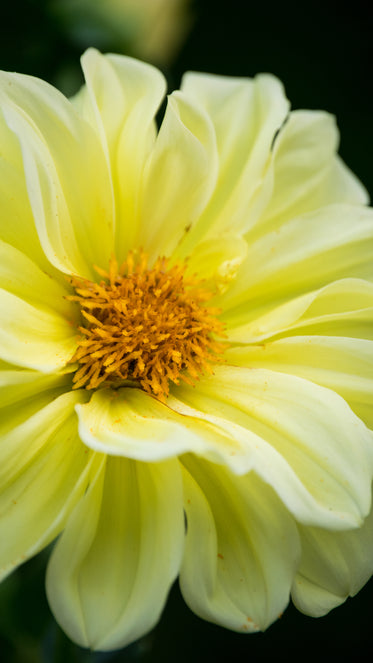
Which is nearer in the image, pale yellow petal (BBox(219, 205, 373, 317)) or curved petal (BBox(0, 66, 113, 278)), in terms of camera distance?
curved petal (BBox(0, 66, 113, 278))

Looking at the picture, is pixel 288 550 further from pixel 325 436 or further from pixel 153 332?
pixel 153 332

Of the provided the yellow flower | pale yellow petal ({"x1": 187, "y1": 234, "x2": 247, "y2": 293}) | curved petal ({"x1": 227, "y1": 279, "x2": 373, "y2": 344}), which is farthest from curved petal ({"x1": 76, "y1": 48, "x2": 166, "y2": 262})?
curved petal ({"x1": 227, "y1": 279, "x2": 373, "y2": 344})

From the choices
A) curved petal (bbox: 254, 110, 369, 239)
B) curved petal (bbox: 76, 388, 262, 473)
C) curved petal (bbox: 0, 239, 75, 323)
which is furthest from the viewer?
curved petal (bbox: 254, 110, 369, 239)

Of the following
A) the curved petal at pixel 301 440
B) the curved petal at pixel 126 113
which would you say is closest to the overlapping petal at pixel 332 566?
the curved petal at pixel 301 440

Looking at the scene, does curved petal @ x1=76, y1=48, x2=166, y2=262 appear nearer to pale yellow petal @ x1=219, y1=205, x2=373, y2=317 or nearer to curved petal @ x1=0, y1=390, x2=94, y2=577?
pale yellow petal @ x1=219, y1=205, x2=373, y2=317

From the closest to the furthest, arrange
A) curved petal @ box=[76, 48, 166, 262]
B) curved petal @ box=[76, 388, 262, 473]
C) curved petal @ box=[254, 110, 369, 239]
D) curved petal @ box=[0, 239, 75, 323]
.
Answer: curved petal @ box=[76, 388, 262, 473]
curved petal @ box=[0, 239, 75, 323]
curved petal @ box=[76, 48, 166, 262]
curved petal @ box=[254, 110, 369, 239]

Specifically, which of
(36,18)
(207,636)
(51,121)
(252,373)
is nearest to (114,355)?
(252,373)

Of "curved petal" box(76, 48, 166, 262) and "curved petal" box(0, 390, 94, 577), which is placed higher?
"curved petal" box(76, 48, 166, 262)

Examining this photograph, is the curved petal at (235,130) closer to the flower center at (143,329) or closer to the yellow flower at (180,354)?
the yellow flower at (180,354)
